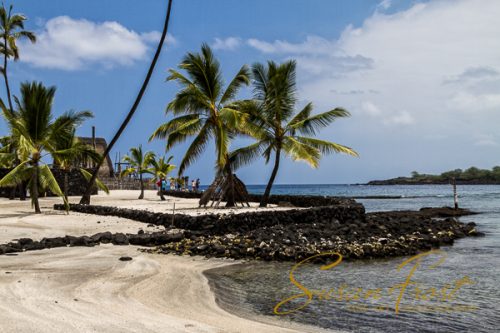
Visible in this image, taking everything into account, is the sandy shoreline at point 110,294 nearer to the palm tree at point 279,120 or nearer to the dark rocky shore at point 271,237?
the dark rocky shore at point 271,237

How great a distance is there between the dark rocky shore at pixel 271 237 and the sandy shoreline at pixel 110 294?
0.82 meters

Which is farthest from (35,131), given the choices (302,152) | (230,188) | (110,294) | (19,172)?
(110,294)

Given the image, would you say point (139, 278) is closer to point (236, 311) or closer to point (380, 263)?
point (236, 311)

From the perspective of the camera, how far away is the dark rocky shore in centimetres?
1458

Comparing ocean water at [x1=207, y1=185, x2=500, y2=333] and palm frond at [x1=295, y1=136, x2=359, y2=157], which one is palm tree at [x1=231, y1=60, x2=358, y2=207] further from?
ocean water at [x1=207, y1=185, x2=500, y2=333]

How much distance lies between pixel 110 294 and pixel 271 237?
26.5ft

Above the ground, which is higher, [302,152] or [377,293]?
[302,152]

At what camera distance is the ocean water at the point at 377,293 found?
7.91 m

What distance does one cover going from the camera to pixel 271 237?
53.5ft

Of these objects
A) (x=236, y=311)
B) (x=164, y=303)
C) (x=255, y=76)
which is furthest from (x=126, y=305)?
(x=255, y=76)
